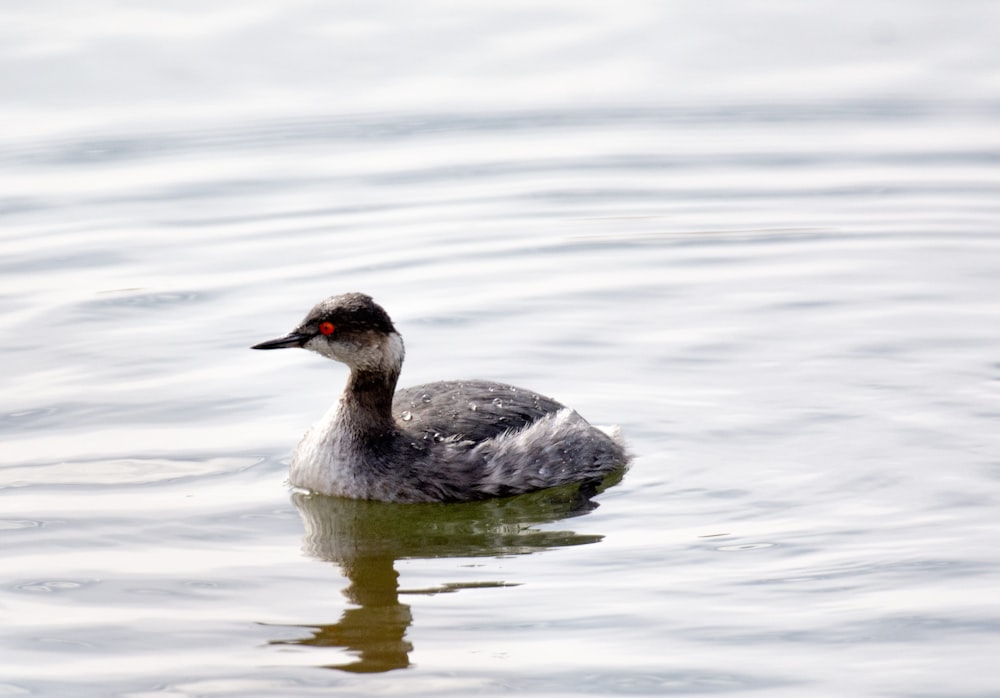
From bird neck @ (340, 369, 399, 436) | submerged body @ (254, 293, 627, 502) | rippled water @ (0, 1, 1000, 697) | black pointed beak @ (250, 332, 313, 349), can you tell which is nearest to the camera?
rippled water @ (0, 1, 1000, 697)

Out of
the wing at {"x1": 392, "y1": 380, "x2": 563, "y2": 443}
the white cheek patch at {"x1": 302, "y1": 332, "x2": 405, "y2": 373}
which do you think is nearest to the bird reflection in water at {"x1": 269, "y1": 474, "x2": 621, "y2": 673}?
the wing at {"x1": 392, "y1": 380, "x2": 563, "y2": 443}

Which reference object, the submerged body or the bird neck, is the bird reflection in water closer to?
the submerged body

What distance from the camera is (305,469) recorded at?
9297mm

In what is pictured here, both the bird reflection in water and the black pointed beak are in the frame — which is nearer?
the bird reflection in water

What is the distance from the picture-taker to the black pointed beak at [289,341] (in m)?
9.15

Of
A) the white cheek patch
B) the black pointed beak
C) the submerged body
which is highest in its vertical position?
the black pointed beak

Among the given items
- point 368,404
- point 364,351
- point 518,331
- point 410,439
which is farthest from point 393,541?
point 518,331

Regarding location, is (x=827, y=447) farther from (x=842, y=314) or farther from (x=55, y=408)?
(x=55, y=408)

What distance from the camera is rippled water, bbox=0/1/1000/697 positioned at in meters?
7.58

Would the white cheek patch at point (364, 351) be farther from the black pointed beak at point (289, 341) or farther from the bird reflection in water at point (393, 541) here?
the bird reflection in water at point (393, 541)

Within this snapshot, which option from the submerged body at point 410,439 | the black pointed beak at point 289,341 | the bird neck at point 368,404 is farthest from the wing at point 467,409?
the black pointed beak at point 289,341

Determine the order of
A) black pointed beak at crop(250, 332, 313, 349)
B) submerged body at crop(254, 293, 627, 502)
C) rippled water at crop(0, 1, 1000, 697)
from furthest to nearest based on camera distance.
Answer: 1. submerged body at crop(254, 293, 627, 502)
2. black pointed beak at crop(250, 332, 313, 349)
3. rippled water at crop(0, 1, 1000, 697)

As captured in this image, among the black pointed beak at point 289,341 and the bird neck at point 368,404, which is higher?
the black pointed beak at point 289,341

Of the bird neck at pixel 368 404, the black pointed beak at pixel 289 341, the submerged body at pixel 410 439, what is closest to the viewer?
the black pointed beak at pixel 289 341
